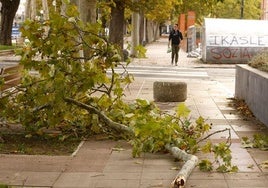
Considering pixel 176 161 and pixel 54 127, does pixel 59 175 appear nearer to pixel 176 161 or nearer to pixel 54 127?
pixel 176 161

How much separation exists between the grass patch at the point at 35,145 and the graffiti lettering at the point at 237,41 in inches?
825

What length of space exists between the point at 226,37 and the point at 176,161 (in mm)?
22426

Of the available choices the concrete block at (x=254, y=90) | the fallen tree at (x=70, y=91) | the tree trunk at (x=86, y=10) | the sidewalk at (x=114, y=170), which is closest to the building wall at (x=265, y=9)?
the tree trunk at (x=86, y=10)

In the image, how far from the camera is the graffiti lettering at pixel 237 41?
92.9 ft

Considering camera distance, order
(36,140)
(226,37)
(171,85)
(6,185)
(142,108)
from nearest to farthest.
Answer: (6,185) < (142,108) < (36,140) < (171,85) < (226,37)

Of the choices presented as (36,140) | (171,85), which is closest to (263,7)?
(171,85)

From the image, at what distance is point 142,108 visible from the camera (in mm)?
7375

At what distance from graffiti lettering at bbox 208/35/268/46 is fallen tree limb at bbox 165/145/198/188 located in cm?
2182

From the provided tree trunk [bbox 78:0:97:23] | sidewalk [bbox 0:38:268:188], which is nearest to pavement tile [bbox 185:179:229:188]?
sidewalk [bbox 0:38:268:188]

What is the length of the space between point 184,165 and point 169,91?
22.8ft

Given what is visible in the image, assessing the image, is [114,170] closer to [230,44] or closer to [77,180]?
[77,180]

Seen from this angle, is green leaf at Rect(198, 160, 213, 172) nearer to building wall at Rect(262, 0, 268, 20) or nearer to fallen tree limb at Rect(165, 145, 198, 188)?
fallen tree limb at Rect(165, 145, 198, 188)

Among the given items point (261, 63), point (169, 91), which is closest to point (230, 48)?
point (169, 91)

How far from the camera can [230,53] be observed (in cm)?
2847
